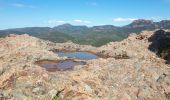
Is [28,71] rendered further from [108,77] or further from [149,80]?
[149,80]

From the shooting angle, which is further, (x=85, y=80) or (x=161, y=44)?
(x=161, y=44)

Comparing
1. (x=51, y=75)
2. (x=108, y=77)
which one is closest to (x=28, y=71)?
(x=51, y=75)

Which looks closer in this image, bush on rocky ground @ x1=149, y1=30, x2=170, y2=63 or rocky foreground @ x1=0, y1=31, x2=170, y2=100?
rocky foreground @ x1=0, y1=31, x2=170, y2=100

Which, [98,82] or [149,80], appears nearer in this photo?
[98,82]

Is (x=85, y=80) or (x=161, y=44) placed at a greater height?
(x=161, y=44)

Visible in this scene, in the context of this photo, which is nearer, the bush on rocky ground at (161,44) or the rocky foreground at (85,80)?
the rocky foreground at (85,80)

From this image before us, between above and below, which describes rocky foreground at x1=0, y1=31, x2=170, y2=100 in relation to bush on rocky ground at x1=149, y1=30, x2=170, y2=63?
below

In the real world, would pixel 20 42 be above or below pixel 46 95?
above

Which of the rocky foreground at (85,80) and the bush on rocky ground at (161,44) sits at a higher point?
the bush on rocky ground at (161,44)

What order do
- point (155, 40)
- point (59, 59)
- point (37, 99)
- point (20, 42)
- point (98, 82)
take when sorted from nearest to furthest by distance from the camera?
point (37, 99) → point (98, 82) → point (59, 59) → point (20, 42) → point (155, 40)

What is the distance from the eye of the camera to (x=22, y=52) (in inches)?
1560

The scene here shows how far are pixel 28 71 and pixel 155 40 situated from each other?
3471 centimetres

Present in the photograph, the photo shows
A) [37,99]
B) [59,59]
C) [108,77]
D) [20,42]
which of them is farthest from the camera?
[20,42]

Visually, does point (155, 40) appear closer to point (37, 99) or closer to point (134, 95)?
point (134, 95)
